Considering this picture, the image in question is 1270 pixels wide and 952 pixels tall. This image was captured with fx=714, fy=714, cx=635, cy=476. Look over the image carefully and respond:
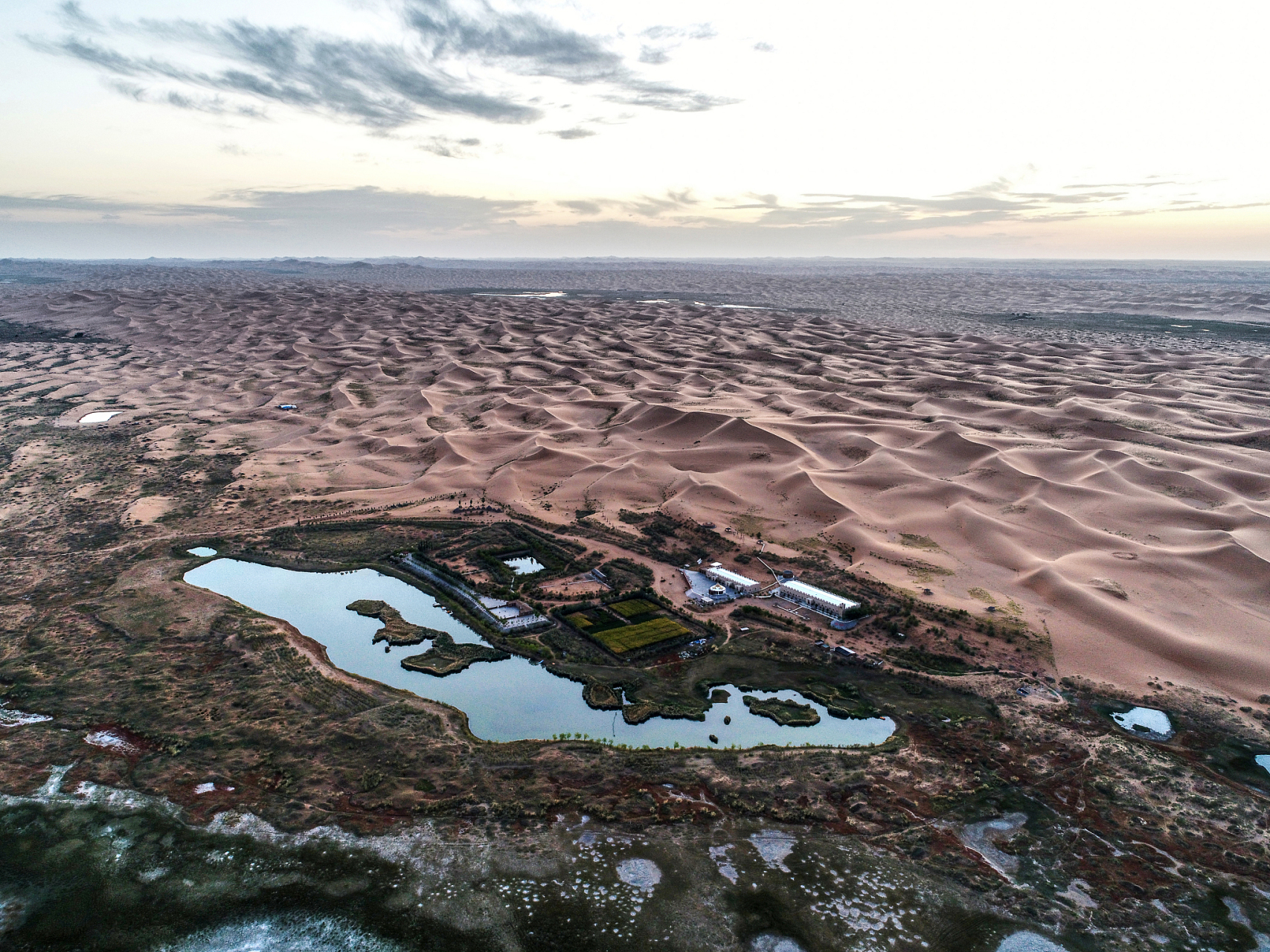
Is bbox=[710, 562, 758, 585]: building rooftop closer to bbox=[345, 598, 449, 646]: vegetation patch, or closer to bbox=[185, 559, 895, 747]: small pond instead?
bbox=[185, 559, 895, 747]: small pond

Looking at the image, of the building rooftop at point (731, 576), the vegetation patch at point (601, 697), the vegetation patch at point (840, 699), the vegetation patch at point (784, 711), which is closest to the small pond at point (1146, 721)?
the vegetation patch at point (840, 699)

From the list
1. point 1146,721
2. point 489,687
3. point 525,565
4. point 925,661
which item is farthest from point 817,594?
point 489,687

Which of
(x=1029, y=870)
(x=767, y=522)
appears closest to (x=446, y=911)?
(x=1029, y=870)

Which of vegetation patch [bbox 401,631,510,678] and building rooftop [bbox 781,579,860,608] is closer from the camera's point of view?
vegetation patch [bbox 401,631,510,678]

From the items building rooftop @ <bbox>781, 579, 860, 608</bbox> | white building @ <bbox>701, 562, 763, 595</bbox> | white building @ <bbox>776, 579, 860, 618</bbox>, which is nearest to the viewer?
white building @ <bbox>776, 579, 860, 618</bbox>

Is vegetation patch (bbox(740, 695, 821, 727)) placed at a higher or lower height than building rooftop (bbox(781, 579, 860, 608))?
lower

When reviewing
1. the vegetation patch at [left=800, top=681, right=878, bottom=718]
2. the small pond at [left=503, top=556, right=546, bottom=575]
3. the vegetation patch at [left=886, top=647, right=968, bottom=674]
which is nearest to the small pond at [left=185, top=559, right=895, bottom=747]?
the vegetation patch at [left=800, top=681, right=878, bottom=718]
